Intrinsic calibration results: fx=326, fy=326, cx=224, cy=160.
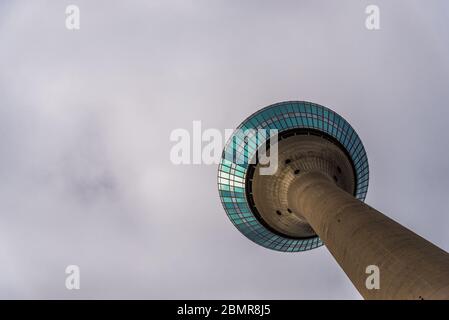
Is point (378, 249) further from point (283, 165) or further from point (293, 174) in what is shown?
point (283, 165)

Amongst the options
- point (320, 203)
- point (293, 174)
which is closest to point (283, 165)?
point (293, 174)

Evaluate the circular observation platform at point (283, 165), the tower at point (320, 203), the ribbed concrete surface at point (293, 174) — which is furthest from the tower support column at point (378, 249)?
the circular observation platform at point (283, 165)

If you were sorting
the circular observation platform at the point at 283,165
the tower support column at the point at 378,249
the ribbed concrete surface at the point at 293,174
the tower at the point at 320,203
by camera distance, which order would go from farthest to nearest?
1. the circular observation platform at the point at 283,165
2. the ribbed concrete surface at the point at 293,174
3. the tower at the point at 320,203
4. the tower support column at the point at 378,249

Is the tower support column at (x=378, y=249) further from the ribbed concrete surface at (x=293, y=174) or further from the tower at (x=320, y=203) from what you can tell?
the ribbed concrete surface at (x=293, y=174)

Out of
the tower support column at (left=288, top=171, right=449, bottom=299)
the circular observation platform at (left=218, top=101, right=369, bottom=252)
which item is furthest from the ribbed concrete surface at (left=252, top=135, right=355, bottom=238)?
the tower support column at (left=288, top=171, right=449, bottom=299)

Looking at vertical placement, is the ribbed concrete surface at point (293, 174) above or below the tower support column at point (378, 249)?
above
